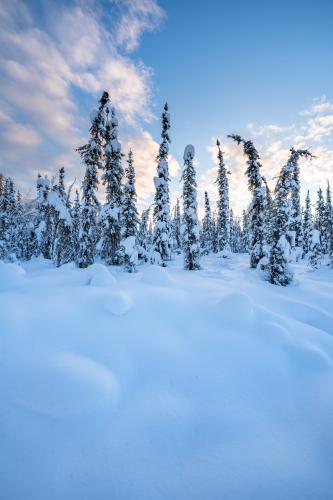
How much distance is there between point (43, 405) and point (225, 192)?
108ft

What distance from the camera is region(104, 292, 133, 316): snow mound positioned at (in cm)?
528

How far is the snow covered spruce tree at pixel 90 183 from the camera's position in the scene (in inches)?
659

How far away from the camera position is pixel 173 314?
221 inches

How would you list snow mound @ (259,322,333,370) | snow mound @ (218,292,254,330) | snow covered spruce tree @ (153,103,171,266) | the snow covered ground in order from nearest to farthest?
the snow covered ground → snow mound @ (259,322,333,370) → snow mound @ (218,292,254,330) → snow covered spruce tree @ (153,103,171,266)

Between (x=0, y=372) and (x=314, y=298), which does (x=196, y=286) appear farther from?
(x=0, y=372)

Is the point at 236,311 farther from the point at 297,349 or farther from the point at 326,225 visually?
the point at 326,225

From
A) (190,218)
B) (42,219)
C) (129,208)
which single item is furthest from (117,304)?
(42,219)

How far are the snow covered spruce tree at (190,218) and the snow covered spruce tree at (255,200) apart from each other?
3.82m

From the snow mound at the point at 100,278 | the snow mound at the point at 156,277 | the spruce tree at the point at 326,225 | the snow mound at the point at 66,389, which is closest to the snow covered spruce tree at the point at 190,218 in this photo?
the snow mound at the point at 156,277

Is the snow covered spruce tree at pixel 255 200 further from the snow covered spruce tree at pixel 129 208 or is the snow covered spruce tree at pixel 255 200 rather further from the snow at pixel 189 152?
the snow covered spruce tree at pixel 129 208

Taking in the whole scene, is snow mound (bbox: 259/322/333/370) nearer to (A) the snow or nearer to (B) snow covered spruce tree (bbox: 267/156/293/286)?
(B) snow covered spruce tree (bbox: 267/156/293/286)

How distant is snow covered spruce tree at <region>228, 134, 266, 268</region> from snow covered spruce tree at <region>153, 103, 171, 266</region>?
5532 mm

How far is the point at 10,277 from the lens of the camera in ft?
21.1

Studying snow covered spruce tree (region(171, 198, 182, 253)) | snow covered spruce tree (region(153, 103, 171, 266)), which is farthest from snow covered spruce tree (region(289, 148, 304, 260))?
snow covered spruce tree (region(171, 198, 182, 253))
